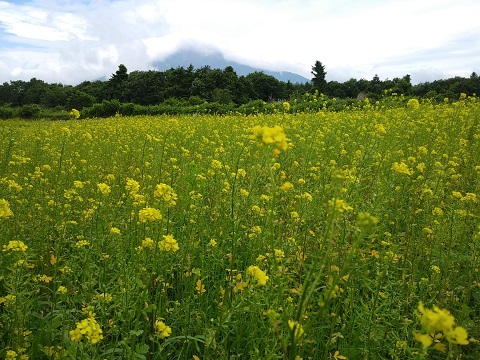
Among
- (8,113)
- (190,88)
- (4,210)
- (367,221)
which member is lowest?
(4,210)

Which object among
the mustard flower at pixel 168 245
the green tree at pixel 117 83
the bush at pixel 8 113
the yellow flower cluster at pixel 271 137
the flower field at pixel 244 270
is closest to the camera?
the yellow flower cluster at pixel 271 137

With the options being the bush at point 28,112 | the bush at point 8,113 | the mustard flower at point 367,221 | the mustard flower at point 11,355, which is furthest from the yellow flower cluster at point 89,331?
the bush at point 8,113

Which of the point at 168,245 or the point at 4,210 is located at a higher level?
the point at 4,210

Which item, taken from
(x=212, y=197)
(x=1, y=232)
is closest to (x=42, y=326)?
(x=1, y=232)

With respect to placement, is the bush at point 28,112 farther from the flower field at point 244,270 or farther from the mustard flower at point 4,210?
the mustard flower at point 4,210

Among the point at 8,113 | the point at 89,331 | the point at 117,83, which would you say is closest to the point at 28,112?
the point at 8,113

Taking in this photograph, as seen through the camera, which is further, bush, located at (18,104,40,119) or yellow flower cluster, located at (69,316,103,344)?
bush, located at (18,104,40,119)

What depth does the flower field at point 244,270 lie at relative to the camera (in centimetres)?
166

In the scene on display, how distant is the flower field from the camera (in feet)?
5.43

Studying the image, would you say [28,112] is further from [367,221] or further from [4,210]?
[367,221]

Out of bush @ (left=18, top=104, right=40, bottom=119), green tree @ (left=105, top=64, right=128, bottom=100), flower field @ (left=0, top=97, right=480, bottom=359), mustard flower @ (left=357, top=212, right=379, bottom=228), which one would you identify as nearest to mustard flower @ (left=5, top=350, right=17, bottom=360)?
flower field @ (left=0, top=97, right=480, bottom=359)

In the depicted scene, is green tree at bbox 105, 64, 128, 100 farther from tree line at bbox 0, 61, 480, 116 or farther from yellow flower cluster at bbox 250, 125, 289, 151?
yellow flower cluster at bbox 250, 125, 289, 151

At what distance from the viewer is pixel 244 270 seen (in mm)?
2650

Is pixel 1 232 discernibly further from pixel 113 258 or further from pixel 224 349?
→ pixel 224 349
